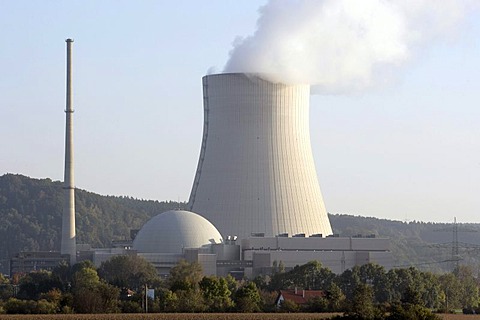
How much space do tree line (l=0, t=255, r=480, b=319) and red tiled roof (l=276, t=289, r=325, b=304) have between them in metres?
0.35

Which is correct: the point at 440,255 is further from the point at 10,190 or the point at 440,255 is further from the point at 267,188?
the point at 267,188

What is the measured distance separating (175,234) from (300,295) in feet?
52.9

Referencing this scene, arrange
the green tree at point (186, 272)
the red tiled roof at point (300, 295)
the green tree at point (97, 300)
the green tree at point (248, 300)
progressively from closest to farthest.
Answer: the green tree at point (97, 300)
the green tree at point (248, 300)
the red tiled roof at point (300, 295)
the green tree at point (186, 272)

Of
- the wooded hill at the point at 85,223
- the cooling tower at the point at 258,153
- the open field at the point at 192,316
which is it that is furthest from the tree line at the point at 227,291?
the wooded hill at the point at 85,223

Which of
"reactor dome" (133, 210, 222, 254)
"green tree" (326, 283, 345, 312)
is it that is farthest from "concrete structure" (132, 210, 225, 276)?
"green tree" (326, 283, 345, 312)

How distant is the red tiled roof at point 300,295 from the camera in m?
39.7

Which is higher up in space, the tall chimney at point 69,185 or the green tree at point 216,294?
the tall chimney at point 69,185

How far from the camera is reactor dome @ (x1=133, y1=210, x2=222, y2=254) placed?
54812 mm

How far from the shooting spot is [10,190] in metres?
106

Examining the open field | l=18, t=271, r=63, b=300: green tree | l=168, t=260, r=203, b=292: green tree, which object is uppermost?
l=168, t=260, r=203, b=292: green tree

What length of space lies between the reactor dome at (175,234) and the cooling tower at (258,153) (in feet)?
12.0

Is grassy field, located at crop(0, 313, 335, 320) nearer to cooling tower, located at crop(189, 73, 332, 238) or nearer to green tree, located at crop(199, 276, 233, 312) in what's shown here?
green tree, located at crop(199, 276, 233, 312)

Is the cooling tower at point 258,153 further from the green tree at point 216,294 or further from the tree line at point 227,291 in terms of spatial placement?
the green tree at point 216,294

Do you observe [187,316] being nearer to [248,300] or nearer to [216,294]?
[248,300]
